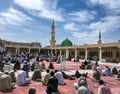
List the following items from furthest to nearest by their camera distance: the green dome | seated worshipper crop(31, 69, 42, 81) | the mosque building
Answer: the green dome → the mosque building → seated worshipper crop(31, 69, 42, 81)

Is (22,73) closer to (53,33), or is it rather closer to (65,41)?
(53,33)

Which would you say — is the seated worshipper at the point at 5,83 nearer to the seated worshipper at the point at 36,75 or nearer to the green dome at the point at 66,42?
the seated worshipper at the point at 36,75

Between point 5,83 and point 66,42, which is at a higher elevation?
point 66,42

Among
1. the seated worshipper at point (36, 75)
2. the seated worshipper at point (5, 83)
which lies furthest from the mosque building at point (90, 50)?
the seated worshipper at point (5, 83)

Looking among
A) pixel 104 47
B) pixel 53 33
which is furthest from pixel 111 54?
pixel 53 33

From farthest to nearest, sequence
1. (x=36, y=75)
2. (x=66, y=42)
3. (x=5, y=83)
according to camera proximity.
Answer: (x=66, y=42) < (x=36, y=75) < (x=5, y=83)

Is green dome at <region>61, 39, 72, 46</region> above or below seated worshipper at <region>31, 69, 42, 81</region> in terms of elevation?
above

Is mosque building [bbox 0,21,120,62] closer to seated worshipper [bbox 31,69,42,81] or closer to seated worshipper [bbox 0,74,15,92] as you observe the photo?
seated worshipper [bbox 31,69,42,81]

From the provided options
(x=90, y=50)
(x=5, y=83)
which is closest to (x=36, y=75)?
(x=5, y=83)

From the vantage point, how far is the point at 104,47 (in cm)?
3312

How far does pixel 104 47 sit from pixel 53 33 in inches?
857

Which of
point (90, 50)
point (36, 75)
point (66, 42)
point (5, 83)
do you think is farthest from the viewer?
point (66, 42)

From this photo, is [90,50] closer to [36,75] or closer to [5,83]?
[36,75]

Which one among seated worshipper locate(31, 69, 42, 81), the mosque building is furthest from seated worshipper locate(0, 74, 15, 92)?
the mosque building
